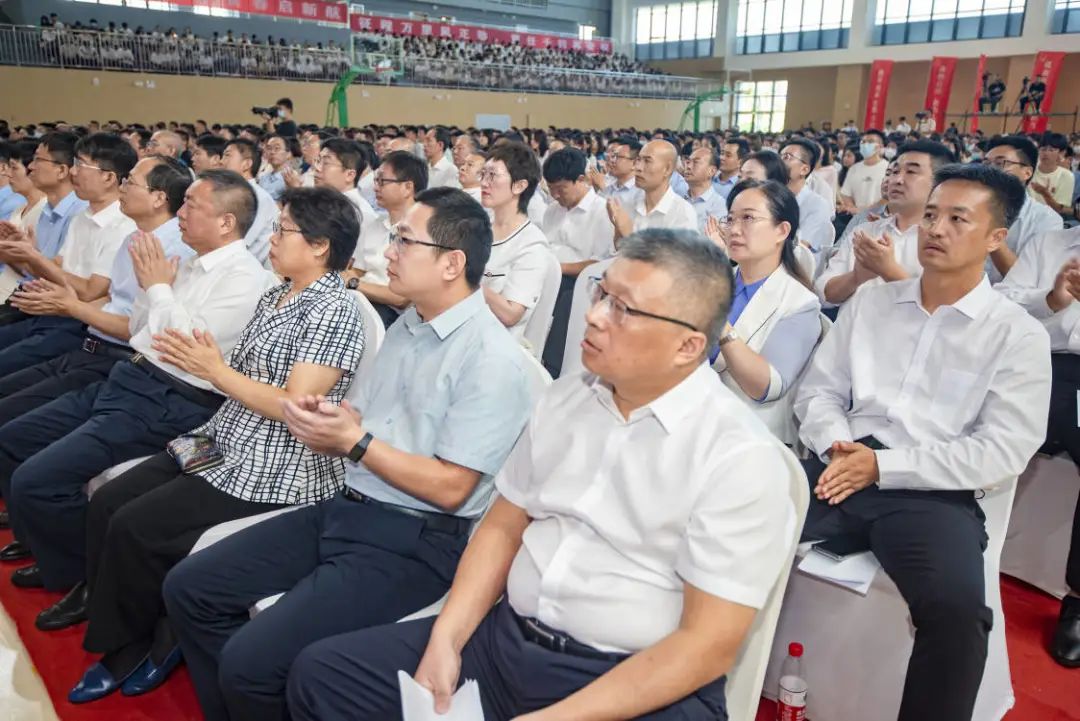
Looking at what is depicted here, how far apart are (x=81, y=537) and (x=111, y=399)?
1.39 feet

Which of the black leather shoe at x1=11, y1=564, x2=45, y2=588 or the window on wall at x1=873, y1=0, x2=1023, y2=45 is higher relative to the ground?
the window on wall at x1=873, y1=0, x2=1023, y2=45

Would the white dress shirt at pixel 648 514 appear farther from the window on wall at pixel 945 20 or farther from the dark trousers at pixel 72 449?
the window on wall at pixel 945 20

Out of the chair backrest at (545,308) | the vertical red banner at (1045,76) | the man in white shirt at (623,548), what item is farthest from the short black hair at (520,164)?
the vertical red banner at (1045,76)

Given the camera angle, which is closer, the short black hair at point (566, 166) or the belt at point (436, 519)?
the belt at point (436, 519)

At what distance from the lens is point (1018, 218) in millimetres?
3326

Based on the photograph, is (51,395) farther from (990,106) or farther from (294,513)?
(990,106)

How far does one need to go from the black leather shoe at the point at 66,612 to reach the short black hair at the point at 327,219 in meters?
1.28

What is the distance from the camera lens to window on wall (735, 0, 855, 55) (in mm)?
21766

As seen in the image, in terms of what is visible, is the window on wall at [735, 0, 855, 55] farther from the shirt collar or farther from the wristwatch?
the wristwatch

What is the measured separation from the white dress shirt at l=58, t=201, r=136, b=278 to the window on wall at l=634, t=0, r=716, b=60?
2500 centimetres

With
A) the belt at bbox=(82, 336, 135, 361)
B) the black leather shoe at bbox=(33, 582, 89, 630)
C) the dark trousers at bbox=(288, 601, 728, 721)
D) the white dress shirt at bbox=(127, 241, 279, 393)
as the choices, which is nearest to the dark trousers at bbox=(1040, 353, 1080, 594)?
the dark trousers at bbox=(288, 601, 728, 721)

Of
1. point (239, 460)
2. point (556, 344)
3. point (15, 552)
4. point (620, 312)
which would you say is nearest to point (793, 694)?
point (620, 312)

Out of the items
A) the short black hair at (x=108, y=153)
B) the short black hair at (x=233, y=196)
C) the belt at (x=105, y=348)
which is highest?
the short black hair at (x=108, y=153)

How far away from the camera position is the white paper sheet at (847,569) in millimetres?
1674
